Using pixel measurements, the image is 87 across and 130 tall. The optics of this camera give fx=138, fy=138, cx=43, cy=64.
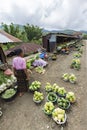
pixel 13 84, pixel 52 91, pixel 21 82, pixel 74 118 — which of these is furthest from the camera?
pixel 13 84

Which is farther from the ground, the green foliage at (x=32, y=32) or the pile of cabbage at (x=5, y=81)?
the pile of cabbage at (x=5, y=81)

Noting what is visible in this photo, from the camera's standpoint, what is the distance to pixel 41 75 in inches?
335

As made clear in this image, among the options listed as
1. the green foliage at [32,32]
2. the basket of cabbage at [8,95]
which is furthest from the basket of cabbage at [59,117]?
the green foliage at [32,32]

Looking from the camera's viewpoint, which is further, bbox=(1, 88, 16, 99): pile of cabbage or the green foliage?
the green foliage

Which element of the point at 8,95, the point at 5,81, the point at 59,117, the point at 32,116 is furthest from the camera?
the point at 5,81

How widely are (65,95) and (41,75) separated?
324cm

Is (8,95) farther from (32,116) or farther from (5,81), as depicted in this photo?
(32,116)

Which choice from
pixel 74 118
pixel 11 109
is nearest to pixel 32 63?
pixel 11 109

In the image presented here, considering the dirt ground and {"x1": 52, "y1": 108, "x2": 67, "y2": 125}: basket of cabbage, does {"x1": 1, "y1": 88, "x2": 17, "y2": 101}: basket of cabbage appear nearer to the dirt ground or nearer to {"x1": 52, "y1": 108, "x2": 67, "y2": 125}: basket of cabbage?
the dirt ground

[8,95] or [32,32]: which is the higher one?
[8,95]

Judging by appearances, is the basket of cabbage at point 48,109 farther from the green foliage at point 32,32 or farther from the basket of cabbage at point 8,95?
the green foliage at point 32,32

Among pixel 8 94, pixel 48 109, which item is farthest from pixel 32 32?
pixel 48 109

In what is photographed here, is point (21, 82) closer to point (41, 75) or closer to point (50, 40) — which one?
point (41, 75)

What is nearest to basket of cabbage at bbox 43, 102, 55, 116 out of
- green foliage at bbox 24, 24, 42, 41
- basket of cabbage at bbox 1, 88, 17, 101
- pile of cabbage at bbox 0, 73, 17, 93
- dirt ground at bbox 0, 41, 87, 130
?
dirt ground at bbox 0, 41, 87, 130
